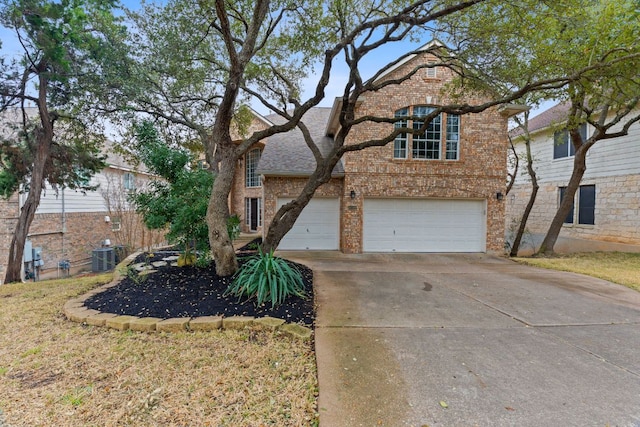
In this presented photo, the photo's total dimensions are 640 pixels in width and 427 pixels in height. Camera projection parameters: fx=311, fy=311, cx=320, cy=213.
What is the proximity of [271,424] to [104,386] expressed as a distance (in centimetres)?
159

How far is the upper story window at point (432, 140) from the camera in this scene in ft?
34.9

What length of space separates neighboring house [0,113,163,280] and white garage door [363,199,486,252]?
303 inches

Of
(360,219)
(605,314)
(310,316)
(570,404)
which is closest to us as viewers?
(570,404)

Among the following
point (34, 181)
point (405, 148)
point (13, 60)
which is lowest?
point (34, 181)

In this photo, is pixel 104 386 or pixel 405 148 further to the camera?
pixel 405 148

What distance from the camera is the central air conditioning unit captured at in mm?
13164

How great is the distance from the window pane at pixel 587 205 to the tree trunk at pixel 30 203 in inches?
772

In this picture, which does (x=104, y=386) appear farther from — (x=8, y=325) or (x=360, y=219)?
(x=360, y=219)

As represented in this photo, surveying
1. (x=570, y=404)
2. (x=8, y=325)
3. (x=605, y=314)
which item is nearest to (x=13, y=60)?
(x=8, y=325)

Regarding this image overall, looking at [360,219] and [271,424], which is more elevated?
[360,219]

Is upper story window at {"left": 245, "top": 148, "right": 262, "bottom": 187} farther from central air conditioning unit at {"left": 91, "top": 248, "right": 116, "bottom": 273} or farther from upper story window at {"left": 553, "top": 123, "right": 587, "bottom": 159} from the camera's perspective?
upper story window at {"left": 553, "top": 123, "right": 587, "bottom": 159}

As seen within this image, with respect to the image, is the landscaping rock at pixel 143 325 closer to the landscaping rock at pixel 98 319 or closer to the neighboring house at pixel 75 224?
the landscaping rock at pixel 98 319

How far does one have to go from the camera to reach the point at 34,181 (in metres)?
8.39

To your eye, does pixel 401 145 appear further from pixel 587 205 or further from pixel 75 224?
pixel 75 224
